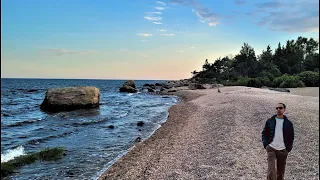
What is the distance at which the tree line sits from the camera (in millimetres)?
65312

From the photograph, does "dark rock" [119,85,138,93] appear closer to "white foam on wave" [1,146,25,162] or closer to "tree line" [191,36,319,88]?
"tree line" [191,36,319,88]

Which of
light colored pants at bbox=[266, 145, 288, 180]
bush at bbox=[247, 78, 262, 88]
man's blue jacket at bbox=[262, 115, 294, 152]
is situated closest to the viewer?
man's blue jacket at bbox=[262, 115, 294, 152]

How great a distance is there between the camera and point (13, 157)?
484 inches

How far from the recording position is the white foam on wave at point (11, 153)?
12.2 meters

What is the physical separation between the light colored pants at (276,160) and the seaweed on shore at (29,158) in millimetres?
8788

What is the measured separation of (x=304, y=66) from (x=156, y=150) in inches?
2806

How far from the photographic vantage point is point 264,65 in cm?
7319

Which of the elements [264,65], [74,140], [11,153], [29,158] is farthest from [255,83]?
[29,158]

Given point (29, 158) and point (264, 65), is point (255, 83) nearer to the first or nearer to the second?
point (264, 65)

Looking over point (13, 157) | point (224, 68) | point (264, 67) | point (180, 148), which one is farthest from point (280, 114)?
point (224, 68)

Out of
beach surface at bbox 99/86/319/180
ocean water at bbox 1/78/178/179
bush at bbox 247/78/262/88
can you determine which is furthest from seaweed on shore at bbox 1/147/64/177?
bush at bbox 247/78/262/88

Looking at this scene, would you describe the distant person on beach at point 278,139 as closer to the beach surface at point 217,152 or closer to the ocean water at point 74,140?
the beach surface at point 217,152

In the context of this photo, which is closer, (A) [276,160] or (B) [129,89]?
(A) [276,160]

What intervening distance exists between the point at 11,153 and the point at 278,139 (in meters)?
11.3
